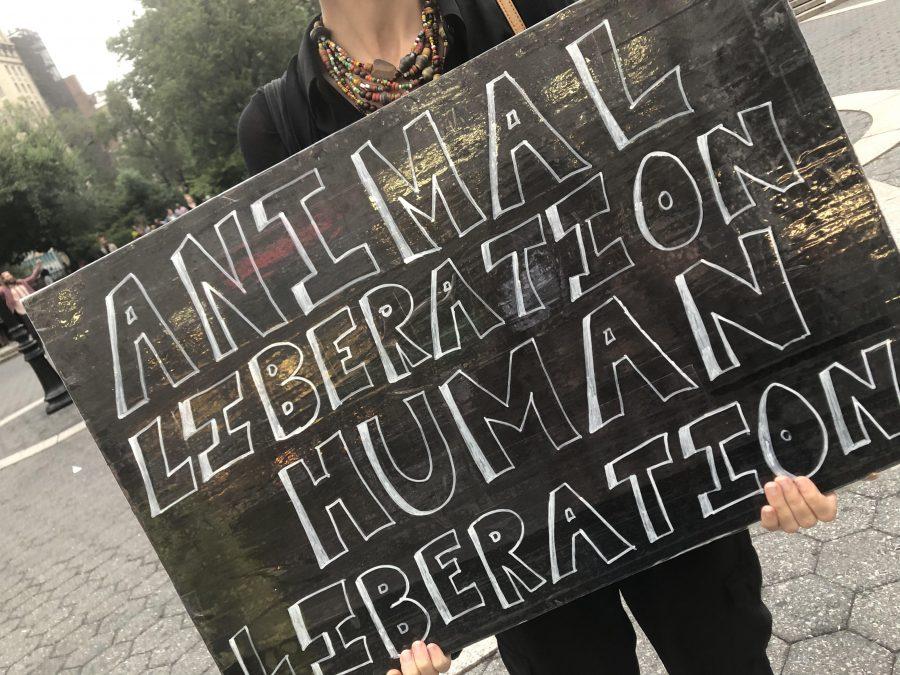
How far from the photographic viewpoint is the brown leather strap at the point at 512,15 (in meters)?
1.43

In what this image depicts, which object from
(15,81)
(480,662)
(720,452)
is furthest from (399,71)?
(15,81)

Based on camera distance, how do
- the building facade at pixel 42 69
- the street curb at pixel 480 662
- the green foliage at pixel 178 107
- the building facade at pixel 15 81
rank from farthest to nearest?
the building facade at pixel 42 69 < the building facade at pixel 15 81 < the green foliage at pixel 178 107 < the street curb at pixel 480 662

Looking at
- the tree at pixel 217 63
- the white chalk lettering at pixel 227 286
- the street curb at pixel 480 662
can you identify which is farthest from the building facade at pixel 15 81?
the white chalk lettering at pixel 227 286

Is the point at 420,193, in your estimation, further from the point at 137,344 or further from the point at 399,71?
the point at 137,344

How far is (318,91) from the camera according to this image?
63.2 inches

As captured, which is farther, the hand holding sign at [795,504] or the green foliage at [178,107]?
the green foliage at [178,107]

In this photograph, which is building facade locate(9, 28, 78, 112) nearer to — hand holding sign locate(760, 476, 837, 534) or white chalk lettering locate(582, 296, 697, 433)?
white chalk lettering locate(582, 296, 697, 433)

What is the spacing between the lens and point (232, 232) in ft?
4.69

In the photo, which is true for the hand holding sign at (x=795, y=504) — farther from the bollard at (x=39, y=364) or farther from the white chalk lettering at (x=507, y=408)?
the bollard at (x=39, y=364)

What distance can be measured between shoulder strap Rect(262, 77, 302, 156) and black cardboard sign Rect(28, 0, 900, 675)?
238 mm

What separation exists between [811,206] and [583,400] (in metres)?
0.54

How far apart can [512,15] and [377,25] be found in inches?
12.6

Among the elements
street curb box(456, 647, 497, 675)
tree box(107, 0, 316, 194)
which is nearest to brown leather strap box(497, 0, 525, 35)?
street curb box(456, 647, 497, 675)

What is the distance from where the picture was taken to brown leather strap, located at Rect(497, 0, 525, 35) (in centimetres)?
143
